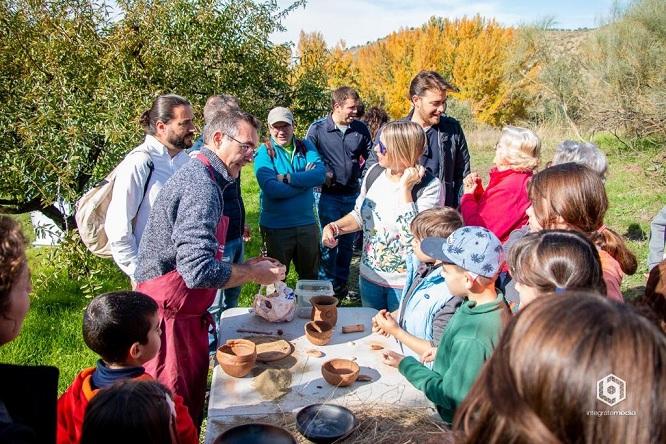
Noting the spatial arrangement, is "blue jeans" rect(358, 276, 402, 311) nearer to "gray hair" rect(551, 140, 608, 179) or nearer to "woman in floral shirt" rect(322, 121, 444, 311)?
"woman in floral shirt" rect(322, 121, 444, 311)

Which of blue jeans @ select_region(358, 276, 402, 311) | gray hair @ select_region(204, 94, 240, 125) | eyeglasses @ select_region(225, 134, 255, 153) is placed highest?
gray hair @ select_region(204, 94, 240, 125)

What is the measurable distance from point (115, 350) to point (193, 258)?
52cm

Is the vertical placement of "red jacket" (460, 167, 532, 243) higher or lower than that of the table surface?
higher

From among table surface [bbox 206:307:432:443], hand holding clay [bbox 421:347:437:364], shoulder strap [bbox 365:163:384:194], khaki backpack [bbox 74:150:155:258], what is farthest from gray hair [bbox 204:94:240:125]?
hand holding clay [bbox 421:347:437:364]

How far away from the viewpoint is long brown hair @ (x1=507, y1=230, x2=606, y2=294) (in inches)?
74.4

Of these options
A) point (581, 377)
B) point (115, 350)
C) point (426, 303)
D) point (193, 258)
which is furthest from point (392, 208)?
point (581, 377)

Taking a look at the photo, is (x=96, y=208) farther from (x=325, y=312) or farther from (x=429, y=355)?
(x=429, y=355)

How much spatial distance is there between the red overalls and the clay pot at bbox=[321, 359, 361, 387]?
715 mm

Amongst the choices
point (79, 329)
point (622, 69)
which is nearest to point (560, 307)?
point (79, 329)

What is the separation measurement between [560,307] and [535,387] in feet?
0.54

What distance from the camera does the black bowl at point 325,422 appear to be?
2043 millimetres

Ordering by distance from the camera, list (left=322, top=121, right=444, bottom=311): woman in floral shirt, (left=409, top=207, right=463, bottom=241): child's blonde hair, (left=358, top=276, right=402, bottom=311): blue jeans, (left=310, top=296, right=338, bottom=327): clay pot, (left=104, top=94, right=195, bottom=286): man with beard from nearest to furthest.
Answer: (left=409, top=207, right=463, bottom=241): child's blonde hair, (left=310, top=296, right=338, bottom=327): clay pot, (left=104, top=94, right=195, bottom=286): man with beard, (left=322, top=121, right=444, bottom=311): woman in floral shirt, (left=358, top=276, right=402, bottom=311): blue jeans

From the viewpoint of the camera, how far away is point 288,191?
15.9 ft

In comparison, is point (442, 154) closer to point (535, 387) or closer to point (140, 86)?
point (140, 86)
